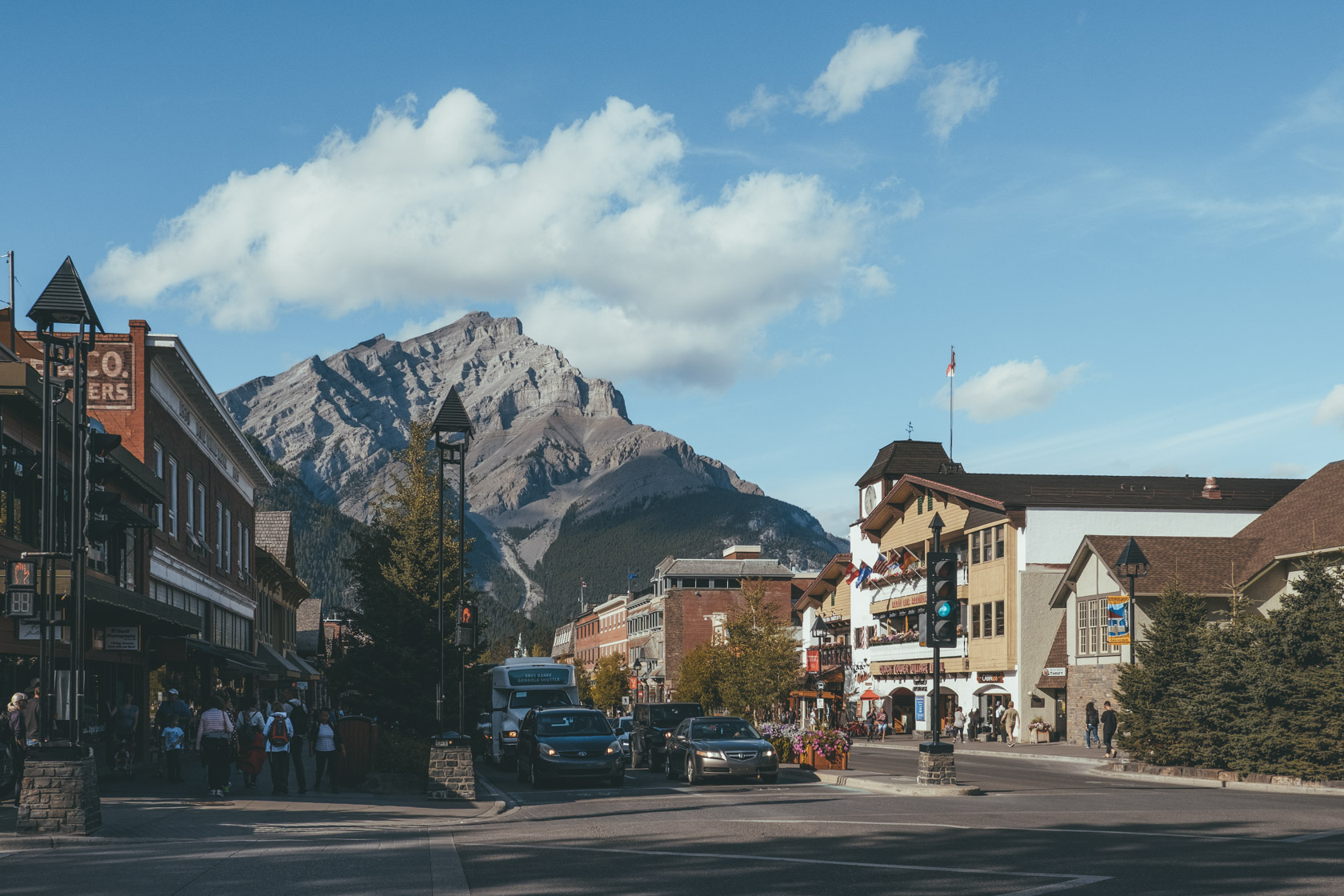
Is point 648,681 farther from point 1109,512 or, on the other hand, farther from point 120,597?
point 120,597

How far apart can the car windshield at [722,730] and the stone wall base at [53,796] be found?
1465 cm

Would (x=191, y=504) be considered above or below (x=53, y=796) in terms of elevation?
above

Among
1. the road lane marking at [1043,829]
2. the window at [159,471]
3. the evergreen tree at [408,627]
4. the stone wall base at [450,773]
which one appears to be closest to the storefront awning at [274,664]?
the evergreen tree at [408,627]

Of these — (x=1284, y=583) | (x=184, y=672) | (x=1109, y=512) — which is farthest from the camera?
(x=1109, y=512)

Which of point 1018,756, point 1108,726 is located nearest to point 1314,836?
point 1108,726

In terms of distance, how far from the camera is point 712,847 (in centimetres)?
1573

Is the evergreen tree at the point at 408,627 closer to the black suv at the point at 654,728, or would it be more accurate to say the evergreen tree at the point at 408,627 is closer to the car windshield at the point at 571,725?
the black suv at the point at 654,728

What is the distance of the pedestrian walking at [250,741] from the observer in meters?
25.6

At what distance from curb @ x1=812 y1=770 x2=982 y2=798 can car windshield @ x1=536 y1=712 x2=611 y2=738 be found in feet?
16.1

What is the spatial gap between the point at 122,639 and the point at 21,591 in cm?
1191


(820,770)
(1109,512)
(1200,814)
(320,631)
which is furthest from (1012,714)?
(320,631)

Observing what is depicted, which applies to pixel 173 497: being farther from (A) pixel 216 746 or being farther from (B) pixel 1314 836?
(B) pixel 1314 836

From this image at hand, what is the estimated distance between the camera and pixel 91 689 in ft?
96.9

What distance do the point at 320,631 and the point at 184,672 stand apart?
55482mm
